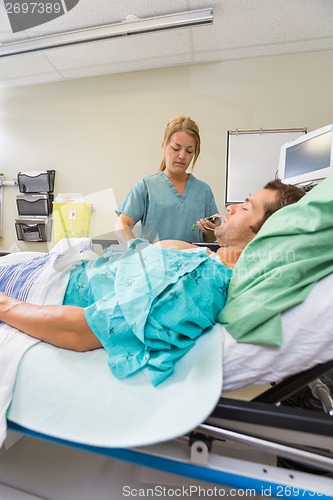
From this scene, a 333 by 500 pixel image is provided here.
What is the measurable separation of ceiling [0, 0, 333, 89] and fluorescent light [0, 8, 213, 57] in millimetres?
62

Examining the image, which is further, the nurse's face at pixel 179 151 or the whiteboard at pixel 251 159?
the whiteboard at pixel 251 159

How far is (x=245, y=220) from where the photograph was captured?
0.96 metres

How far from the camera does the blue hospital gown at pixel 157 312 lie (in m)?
0.58

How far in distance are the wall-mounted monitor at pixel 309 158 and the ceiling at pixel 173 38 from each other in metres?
1.09

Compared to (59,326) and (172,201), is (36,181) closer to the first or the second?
(172,201)

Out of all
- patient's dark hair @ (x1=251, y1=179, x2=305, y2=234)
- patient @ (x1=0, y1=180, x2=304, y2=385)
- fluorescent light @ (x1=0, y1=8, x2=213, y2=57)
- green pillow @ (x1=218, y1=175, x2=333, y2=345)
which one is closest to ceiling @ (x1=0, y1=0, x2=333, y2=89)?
fluorescent light @ (x1=0, y1=8, x2=213, y2=57)

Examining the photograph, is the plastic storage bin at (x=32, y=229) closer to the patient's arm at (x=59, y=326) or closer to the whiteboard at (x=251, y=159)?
the whiteboard at (x=251, y=159)

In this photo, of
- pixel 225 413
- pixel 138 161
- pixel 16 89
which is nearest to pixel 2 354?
pixel 225 413

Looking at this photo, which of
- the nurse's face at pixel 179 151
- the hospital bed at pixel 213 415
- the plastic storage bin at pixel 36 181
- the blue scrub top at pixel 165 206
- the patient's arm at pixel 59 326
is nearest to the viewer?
the hospital bed at pixel 213 415

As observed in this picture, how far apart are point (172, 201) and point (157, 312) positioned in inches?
43.7

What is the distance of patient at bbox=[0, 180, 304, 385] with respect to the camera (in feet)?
1.92

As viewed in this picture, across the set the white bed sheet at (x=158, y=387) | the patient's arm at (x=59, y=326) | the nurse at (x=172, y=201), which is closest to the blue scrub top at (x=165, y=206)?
the nurse at (x=172, y=201)

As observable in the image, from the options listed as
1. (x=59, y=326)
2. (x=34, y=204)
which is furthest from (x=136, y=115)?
(x=59, y=326)

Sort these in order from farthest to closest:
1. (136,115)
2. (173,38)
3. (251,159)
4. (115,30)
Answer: (136,115) → (251,159) → (173,38) → (115,30)
